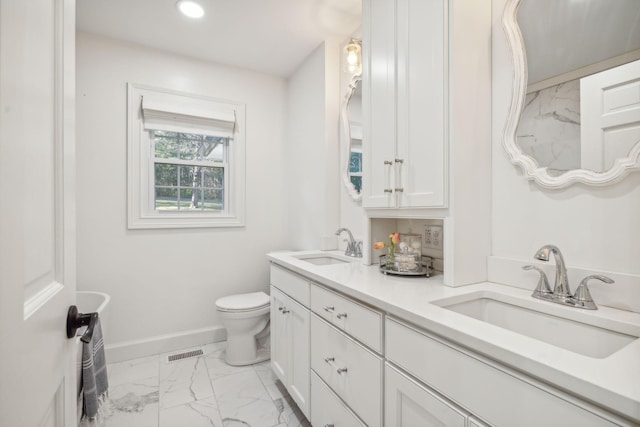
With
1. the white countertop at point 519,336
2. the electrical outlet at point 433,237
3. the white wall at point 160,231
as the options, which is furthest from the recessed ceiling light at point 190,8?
the electrical outlet at point 433,237

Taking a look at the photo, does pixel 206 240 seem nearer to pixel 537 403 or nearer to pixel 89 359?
pixel 89 359

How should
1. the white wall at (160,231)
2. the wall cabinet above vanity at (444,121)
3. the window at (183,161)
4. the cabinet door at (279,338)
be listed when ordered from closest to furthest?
the wall cabinet above vanity at (444,121) → the cabinet door at (279,338) → the white wall at (160,231) → the window at (183,161)

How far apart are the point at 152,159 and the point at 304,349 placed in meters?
2.04

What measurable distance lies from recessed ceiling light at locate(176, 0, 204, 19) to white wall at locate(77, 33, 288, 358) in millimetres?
617

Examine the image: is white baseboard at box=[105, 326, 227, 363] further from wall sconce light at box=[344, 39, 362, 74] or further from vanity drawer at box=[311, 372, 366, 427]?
wall sconce light at box=[344, 39, 362, 74]

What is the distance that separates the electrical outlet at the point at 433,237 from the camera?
60.7 inches

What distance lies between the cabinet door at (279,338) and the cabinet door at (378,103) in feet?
2.90

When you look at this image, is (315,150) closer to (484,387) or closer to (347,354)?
(347,354)

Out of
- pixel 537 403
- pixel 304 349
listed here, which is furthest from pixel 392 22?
pixel 304 349

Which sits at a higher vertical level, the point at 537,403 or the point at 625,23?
the point at 625,23

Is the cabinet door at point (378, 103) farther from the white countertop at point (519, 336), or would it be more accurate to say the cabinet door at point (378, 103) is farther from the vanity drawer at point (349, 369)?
the vanity drawer at point (349, 369)

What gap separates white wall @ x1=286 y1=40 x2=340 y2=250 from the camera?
2.36 meters

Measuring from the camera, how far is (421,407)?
0.88 metres

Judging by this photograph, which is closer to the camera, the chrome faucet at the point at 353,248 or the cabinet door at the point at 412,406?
the cabinet door at the point at 412,406
